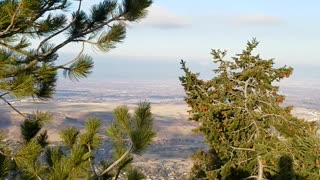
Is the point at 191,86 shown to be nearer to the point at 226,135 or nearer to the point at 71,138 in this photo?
the point at 226,135

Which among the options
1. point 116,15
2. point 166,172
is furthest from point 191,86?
point 166,172

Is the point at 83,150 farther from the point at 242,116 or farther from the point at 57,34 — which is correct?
the point at 242,116

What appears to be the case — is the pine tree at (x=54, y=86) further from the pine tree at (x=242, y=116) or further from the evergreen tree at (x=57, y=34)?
the pine tree at (x=242, y=116)

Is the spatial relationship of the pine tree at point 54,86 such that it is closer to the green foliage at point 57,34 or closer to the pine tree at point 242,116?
the green foliage at point 57,34

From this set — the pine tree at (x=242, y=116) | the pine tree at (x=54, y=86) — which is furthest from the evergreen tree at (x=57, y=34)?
the pine tree at (x=242, y=116)

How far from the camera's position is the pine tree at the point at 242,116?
988 cm

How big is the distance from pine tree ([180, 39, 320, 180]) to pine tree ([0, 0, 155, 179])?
3826 millimetres

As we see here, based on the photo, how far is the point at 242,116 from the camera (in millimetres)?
10727

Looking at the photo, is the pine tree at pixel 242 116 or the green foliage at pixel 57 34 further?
the pine tree at pixel 242 116

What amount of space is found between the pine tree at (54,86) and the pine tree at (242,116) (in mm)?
3826

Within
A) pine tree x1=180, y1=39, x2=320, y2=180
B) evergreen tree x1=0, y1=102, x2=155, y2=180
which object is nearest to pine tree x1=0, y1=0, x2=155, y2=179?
evergreen tree x1=0, y1=102, x2=155, y2=180

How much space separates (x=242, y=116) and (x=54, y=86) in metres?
5.59

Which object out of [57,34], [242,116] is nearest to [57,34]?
[57,34]

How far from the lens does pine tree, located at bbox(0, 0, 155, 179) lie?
15.5 feet
